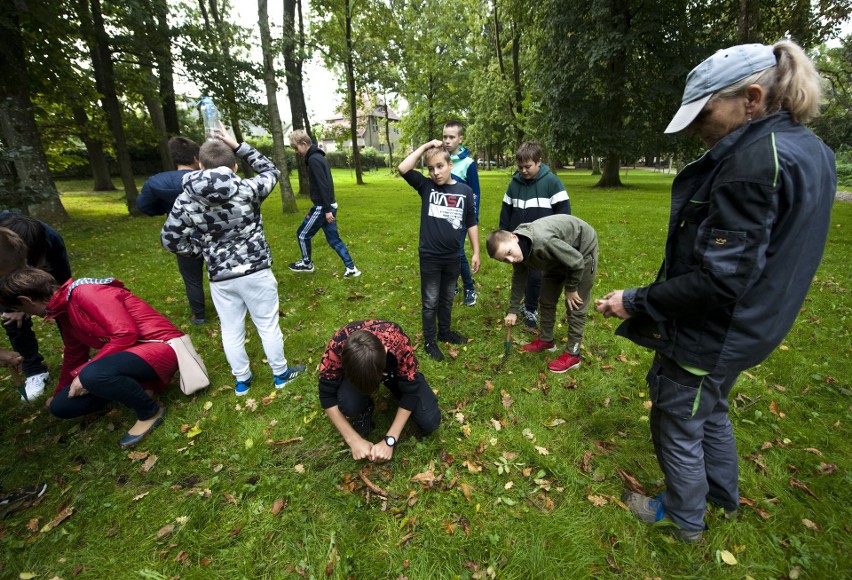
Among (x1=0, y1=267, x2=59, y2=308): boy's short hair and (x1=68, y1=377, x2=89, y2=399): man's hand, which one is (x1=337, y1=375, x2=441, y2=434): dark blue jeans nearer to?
(x1=68, y1=377, x2=89, y2=399): man's hand

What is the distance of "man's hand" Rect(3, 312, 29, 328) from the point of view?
3587mm

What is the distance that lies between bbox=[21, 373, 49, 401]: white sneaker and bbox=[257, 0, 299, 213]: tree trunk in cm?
937

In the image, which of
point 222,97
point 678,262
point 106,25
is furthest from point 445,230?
point 106,25

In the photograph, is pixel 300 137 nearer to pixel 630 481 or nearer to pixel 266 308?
pixel 266 308

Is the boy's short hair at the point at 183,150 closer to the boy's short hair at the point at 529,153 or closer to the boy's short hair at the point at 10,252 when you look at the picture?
the boy's short hair at the point at 10,252

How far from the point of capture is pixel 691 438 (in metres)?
1.98

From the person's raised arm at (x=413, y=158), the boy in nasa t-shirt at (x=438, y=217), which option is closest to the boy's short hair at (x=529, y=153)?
the boy in nasa t-shirt at (x=438, y=217)

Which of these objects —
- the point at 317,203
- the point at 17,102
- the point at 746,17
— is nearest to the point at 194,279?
the point at 317,203

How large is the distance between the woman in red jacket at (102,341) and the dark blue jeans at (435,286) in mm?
2377

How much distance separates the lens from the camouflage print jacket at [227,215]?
2.93m

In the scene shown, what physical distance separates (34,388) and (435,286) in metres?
4.04

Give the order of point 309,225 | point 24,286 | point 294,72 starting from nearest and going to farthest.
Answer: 1. point 24,286
2. point 309,225
3. point 294,72

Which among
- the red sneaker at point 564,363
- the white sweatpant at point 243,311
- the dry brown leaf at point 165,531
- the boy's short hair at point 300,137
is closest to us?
the dry brown leaf at point 165,531

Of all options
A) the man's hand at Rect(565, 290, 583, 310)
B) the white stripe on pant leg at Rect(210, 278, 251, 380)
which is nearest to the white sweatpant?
the white stripe on pant leg at Rect(210, 278, 251, 380)
